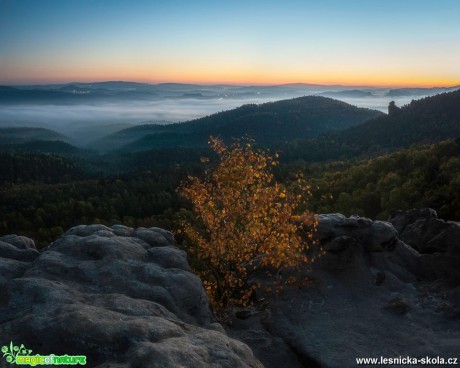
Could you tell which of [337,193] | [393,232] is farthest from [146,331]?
[337,193]

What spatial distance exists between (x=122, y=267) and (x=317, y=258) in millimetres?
17870

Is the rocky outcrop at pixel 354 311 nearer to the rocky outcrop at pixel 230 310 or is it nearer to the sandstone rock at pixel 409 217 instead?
the rocky outcrop at pixel 230 310

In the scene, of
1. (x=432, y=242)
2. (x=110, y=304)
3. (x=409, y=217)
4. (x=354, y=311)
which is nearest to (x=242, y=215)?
(x=354, y=311)

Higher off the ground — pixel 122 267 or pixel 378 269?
pixel 122 267

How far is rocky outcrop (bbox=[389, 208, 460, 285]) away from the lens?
1234 inches

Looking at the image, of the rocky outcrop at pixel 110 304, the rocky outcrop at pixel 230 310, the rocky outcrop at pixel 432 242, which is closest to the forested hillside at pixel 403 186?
the rocky outcrop at pixel 432 242

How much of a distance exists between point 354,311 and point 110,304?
17.7 m

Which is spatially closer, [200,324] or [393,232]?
[200,324]

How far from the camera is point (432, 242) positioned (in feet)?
114

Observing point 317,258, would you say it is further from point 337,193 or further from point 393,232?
point 337,193

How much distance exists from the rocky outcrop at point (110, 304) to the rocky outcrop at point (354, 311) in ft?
19.6

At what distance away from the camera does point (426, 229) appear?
37562mm

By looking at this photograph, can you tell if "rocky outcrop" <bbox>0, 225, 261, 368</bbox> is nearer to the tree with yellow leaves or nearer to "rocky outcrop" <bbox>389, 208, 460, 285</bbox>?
the tree with yellow leaves

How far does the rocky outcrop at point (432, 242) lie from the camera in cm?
3134
